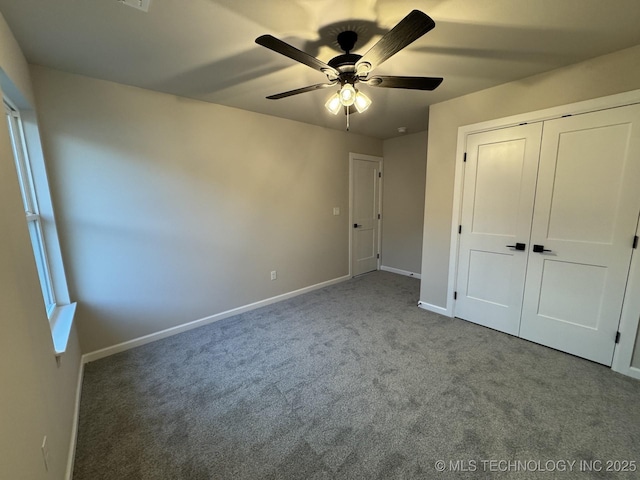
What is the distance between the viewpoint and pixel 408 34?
46.5 inches

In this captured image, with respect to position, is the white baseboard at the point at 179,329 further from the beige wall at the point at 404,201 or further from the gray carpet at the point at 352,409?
the beige wall at the point at 404,201

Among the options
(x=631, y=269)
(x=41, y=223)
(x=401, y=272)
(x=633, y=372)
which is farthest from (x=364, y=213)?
(x=41, y=223)

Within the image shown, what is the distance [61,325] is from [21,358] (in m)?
1.10

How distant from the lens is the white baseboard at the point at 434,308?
310 cm

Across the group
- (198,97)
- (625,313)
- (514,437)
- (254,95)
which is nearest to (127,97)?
(198,97)

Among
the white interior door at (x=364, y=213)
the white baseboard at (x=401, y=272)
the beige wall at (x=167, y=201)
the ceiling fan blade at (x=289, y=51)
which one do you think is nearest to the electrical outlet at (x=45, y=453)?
the beige wall at (x=167, y=201)

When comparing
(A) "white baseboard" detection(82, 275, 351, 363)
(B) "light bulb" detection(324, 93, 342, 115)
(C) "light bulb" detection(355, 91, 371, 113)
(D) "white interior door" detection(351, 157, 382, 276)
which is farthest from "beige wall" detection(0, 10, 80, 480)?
(D) "white interior door" detection(351, 157, 382, 276)

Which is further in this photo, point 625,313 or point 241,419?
point 625,313

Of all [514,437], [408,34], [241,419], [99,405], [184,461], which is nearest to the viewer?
[408,34]

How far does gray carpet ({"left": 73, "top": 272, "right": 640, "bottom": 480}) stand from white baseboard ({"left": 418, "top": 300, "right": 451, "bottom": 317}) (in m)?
0.33

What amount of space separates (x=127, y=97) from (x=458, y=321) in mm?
4027

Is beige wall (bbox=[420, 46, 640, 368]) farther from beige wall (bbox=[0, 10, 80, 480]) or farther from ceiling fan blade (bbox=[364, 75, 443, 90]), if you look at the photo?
beige wall (bbox=[0, 10, 80, 480])

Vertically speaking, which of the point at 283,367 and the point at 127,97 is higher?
the point at 127,97

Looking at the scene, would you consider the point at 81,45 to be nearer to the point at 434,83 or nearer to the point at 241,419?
the point at 434,83
